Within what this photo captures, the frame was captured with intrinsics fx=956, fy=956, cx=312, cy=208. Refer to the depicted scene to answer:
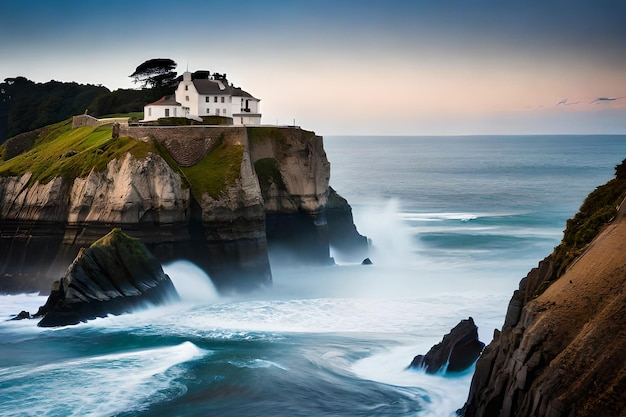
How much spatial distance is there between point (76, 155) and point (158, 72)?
3175cm

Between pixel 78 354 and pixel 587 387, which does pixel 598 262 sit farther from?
pixel 78 354

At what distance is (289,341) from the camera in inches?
1599

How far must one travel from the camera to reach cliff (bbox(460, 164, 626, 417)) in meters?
22.4

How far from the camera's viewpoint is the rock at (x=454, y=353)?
109 ft

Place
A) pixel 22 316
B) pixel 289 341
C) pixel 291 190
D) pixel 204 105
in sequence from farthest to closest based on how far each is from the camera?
pixel 204 105, pixel 291 190, pixel 22 316, pixel 289 341

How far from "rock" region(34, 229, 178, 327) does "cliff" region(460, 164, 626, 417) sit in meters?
22.4

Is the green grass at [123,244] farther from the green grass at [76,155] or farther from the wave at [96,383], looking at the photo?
the wave at [96,383]

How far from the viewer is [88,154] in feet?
188

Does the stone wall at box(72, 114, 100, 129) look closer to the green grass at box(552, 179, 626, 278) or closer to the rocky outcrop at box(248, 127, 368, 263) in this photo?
the rocky outcrop at box(248, 127, 368, 263)

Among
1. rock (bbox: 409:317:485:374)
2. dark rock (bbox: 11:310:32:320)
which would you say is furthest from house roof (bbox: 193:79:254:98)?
rock (bbox: 409:317:485:374)

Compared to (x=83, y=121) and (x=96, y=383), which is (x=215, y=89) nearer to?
(x=83, y=121)

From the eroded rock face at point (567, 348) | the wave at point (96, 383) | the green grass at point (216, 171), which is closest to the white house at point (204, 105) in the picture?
the green grass at point (216, 171)

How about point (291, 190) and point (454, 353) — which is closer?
point (454, 353)

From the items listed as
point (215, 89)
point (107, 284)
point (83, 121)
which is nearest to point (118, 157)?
point (107, 284)
